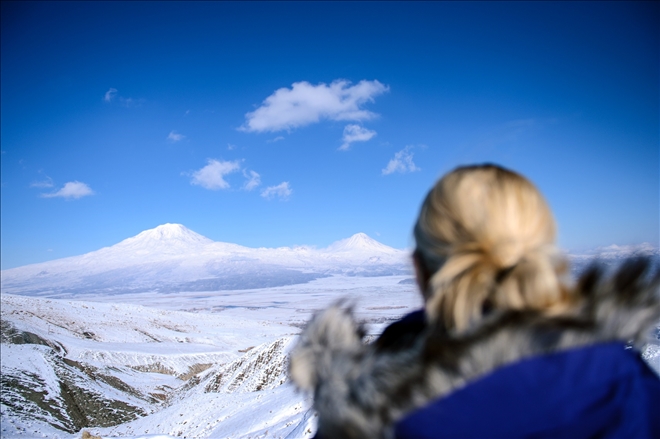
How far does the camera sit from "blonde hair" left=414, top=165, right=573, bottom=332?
1148 millimetres

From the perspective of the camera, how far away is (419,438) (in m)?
1.09

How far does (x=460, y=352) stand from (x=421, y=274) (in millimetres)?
458

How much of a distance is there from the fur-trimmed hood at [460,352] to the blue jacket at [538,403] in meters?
0.03

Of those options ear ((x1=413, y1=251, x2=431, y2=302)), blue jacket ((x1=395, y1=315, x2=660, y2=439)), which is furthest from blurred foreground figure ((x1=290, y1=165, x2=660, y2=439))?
ear ((x1=413, y1=251, x2=431, y2=302))

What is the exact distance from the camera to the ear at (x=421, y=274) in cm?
150

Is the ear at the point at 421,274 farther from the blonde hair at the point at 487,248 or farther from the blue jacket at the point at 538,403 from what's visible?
the blue jacket at the point at 538,403

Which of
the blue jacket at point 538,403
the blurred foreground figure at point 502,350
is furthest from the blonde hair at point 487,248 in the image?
the blue jacket at point 538,403

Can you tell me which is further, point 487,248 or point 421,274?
point 421,274

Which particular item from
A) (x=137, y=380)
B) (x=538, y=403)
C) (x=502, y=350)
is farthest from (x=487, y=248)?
(x=137, y=380)

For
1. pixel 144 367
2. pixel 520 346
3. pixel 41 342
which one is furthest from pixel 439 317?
pixel 41 342

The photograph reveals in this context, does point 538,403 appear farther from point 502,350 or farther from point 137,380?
point 137,380

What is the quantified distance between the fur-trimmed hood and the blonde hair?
54mm

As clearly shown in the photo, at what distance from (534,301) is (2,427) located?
1105 inches

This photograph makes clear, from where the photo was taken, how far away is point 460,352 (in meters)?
1.12
